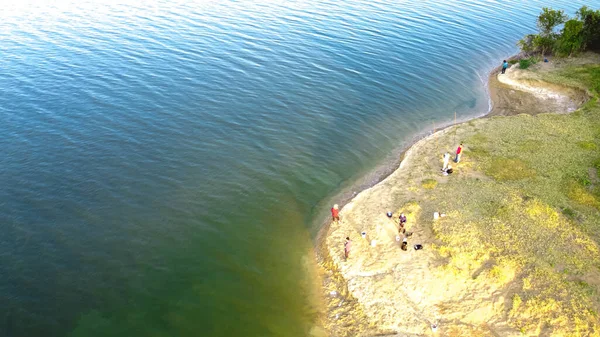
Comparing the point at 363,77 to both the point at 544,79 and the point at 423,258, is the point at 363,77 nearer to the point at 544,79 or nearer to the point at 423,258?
the point at 544,79

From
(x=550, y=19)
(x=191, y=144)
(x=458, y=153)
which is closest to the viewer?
(x=458, y=153)

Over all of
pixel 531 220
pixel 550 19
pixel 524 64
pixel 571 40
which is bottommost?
pixel 531 220

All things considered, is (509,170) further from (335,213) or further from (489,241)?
(335,213)

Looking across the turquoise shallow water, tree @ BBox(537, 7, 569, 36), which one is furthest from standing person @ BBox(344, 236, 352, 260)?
tree @ BBox(537, 7, 569, 36)

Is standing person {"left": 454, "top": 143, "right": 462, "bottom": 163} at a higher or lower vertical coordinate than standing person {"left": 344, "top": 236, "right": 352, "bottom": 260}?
higher

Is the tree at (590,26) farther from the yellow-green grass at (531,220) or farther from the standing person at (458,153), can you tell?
the standing person at (458,153)

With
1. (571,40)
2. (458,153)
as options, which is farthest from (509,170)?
(571,40)

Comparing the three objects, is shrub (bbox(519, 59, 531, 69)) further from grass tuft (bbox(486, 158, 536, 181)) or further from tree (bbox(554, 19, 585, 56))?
grass tuft (bbox(486, 158, 536, 181))

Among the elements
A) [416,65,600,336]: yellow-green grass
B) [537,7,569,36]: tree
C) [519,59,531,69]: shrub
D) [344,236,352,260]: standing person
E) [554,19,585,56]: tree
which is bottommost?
[344,236,352,260]: standing person
